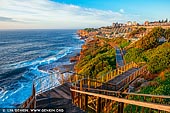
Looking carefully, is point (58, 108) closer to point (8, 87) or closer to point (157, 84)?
point (157, 84)

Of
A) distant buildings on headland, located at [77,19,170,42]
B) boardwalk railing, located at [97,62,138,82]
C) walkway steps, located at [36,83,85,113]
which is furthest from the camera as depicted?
distant buildings on headland, located at [77,19,170,42]

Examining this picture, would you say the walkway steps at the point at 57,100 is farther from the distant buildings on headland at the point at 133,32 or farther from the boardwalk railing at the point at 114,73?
the distant buildings on headland at the point at 133,32

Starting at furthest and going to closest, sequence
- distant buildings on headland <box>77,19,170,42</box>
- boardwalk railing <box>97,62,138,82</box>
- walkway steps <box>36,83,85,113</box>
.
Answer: distant buildings on headland <box>77,19,170,42</box>, boardwalk railing <box>97,62,138,82</box>, walkway steps <box>36,83,85,113</box>

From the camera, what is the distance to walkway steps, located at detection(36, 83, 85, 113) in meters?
10.8

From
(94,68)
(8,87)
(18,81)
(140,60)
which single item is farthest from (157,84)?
(18,81)

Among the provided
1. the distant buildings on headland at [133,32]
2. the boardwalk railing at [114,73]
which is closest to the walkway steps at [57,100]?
the boardwalk railing at [114,73]

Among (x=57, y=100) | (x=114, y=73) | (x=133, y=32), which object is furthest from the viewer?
(x=133, y=32)

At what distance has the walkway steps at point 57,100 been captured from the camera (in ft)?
35.3

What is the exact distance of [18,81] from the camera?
3653 centimetres

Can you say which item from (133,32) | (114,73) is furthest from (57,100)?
(133,32)

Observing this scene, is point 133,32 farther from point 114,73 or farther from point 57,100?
point 57,100

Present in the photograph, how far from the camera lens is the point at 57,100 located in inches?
464

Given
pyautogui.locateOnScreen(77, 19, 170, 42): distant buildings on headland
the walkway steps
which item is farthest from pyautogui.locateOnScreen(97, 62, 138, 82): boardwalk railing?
pyautogui.locateOnScreen(77, 19, 170, 42): distant buildings on headland

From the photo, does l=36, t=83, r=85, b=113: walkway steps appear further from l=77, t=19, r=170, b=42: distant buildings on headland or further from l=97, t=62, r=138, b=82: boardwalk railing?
l=77, t=19, r=170, b=42: distant buildings on headland
